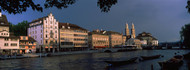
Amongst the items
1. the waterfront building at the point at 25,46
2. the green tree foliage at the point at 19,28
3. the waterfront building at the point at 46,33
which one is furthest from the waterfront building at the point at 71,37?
the green tree foliage at the point at 19,28

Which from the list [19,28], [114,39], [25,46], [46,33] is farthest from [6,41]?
[114,39]

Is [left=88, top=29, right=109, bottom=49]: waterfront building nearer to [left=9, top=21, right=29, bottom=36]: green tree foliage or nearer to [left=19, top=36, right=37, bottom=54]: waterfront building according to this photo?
[left=9, top=21, right=29, bottom=36]: green tree foliage

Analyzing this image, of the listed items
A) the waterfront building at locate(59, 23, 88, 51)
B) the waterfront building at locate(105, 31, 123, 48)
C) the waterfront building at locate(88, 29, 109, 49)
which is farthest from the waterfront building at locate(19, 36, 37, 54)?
the waterfront building at locate(105, 31, 123, 48)

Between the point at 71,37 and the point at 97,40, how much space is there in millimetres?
27891

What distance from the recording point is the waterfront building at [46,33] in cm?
8462

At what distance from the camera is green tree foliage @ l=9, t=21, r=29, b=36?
89.9 m

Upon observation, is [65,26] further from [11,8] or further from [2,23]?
[11,8]

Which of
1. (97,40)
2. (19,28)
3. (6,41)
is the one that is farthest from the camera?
(97,40)

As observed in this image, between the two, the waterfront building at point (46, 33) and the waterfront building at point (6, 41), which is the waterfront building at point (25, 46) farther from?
the waterfront building at point (46, 33)

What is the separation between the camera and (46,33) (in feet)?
282

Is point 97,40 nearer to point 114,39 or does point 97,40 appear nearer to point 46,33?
point 114,39

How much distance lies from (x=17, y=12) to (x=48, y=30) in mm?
79387

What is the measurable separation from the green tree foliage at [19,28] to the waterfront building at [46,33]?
5636 mm

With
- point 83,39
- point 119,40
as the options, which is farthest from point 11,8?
point 119,40
